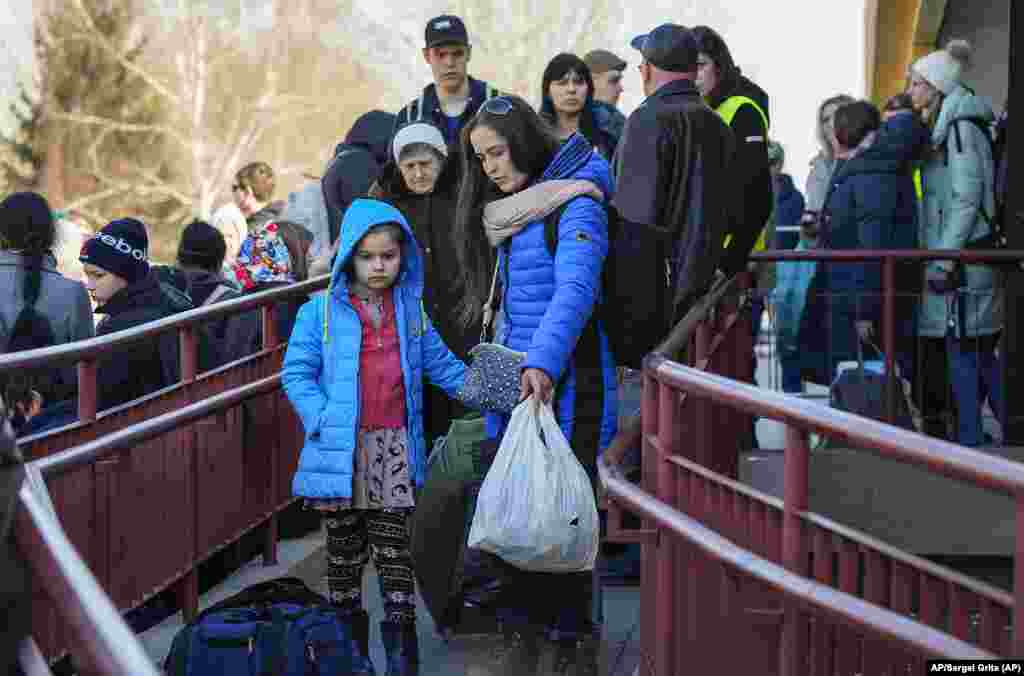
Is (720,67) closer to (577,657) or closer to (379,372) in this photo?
(379,372)

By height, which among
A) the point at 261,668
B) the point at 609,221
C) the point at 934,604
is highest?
the point at 609,221

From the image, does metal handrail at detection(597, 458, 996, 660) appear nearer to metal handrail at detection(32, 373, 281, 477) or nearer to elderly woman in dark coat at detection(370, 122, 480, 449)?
metal handrail at detection(32, 373, 281, 477)

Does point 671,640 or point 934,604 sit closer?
point 934,604

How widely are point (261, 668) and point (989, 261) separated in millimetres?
5762

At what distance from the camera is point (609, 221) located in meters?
6.76

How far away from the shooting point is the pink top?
673 cm

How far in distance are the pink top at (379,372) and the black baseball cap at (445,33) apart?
265 cm

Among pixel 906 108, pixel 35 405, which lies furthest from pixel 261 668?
pixel 906 108

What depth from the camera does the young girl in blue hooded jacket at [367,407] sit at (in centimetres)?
666

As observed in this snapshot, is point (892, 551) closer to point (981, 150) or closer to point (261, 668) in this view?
point (261, 668)

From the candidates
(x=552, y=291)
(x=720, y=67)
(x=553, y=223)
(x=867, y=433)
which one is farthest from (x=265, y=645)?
(x=720, y=67)

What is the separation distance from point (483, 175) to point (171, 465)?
1446mm

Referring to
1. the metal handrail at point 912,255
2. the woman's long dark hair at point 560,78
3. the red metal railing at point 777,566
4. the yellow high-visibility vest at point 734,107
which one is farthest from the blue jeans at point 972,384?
the red metal railing at point 777,566

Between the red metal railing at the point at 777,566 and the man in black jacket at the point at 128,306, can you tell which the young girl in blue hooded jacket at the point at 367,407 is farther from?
the man in black jacket at the point at 128,306
